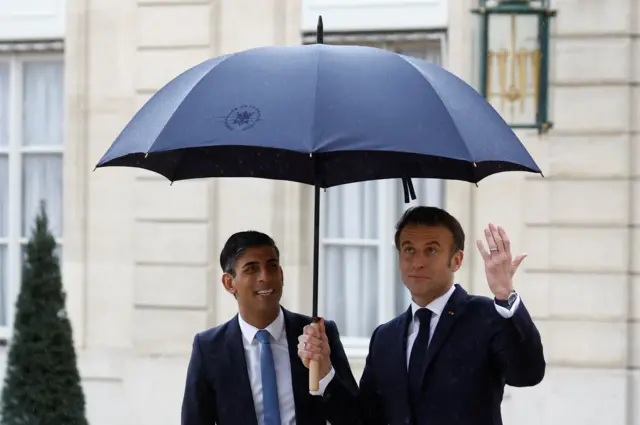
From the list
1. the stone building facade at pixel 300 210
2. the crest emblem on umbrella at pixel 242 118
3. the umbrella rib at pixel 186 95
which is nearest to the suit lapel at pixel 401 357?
the crest emblem on umbrella at pixel 242 118

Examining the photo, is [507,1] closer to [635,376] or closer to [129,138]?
[635,376]

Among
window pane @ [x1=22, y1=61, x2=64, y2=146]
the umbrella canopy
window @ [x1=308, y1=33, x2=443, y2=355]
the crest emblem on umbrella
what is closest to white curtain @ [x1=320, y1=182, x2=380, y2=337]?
window @ [x1=308, y1=33, x2=443, y2=355]

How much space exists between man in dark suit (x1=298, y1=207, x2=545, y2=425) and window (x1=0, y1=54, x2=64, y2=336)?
567 cm

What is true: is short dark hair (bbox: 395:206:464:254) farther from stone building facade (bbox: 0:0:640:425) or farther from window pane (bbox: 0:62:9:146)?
window pane (bbox: 0:62:9:146)

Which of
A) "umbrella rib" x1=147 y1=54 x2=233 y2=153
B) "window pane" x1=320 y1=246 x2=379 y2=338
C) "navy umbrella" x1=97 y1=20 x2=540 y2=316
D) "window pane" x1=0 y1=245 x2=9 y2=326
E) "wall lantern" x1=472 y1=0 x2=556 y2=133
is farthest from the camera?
"window pane" x1=0 y1=245 x2=9 y2=326

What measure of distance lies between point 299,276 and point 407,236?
15.3ft

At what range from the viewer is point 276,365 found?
381 centimetres

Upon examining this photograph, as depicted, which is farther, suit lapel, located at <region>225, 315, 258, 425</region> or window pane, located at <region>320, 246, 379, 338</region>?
window pane, located at <region>320, 246, 379, 338</region>

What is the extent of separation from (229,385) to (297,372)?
0.78 feet

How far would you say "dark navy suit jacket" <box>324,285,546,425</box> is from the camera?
11.2 feet

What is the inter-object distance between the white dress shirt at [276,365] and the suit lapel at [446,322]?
0.34 m

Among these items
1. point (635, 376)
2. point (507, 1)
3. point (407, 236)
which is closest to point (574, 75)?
point (507, 1)

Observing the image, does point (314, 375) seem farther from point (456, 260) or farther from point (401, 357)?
point (456, 260)

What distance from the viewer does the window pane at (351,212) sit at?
8.62 metres
